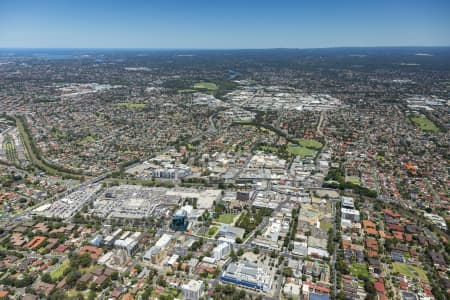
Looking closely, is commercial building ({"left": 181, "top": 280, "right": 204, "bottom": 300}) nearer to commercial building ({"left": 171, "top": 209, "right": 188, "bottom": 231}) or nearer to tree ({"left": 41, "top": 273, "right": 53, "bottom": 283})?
commercial building ({"left": 171, "top": 209, "right": 188, "bottom": 231})

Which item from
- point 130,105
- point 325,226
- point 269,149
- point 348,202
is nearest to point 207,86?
point 130,105

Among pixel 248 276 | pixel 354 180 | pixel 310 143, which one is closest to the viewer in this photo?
pixel 248 276

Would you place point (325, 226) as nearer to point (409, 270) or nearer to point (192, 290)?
point (409, 270)

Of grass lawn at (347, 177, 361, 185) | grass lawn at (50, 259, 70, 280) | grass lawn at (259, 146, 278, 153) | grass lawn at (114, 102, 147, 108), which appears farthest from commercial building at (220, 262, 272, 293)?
grass lawn at (114, 102, 147, 108)

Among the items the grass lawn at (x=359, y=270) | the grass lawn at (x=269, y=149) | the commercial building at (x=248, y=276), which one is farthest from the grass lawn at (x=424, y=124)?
the commercial building at (x=248, y=276)

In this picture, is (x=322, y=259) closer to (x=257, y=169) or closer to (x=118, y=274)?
(x=118, y=274)

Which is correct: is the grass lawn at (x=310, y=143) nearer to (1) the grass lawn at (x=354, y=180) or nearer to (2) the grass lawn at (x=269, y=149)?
(2) the grass lawn at (x=269, y=149)
